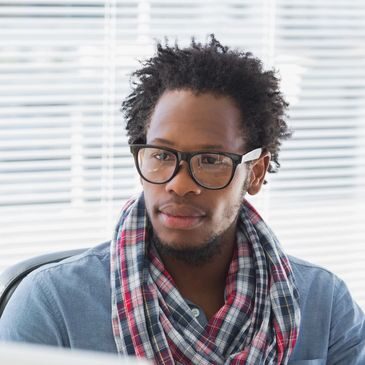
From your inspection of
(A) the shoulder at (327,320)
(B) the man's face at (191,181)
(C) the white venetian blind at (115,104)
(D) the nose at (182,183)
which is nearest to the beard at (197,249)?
(B) the man's face at (191,181)

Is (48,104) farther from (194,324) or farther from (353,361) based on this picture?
(353,361)

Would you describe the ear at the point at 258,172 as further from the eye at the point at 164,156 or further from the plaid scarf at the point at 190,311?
the eye at the point at 164,156

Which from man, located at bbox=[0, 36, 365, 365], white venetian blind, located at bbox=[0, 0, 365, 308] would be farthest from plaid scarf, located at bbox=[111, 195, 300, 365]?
white venetian blind, located at bbox=[0, 0, 365, 308]

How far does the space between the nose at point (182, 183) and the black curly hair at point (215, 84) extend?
0.17 meters

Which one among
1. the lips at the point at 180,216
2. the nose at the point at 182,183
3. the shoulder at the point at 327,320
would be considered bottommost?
the shoulder at the point at 327,320

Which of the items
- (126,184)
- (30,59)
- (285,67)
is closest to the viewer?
(30,59)

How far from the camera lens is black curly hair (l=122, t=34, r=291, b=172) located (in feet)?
4.69

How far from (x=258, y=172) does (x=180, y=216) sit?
31cm

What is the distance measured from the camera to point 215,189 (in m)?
1.35

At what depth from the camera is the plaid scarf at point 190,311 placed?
4.41 feet

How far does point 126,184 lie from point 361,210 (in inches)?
36.8

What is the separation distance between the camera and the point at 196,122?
4.41 feet

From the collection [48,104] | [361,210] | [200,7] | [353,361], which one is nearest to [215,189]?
[353,361]

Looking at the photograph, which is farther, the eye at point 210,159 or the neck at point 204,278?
the neck at point 204,278
